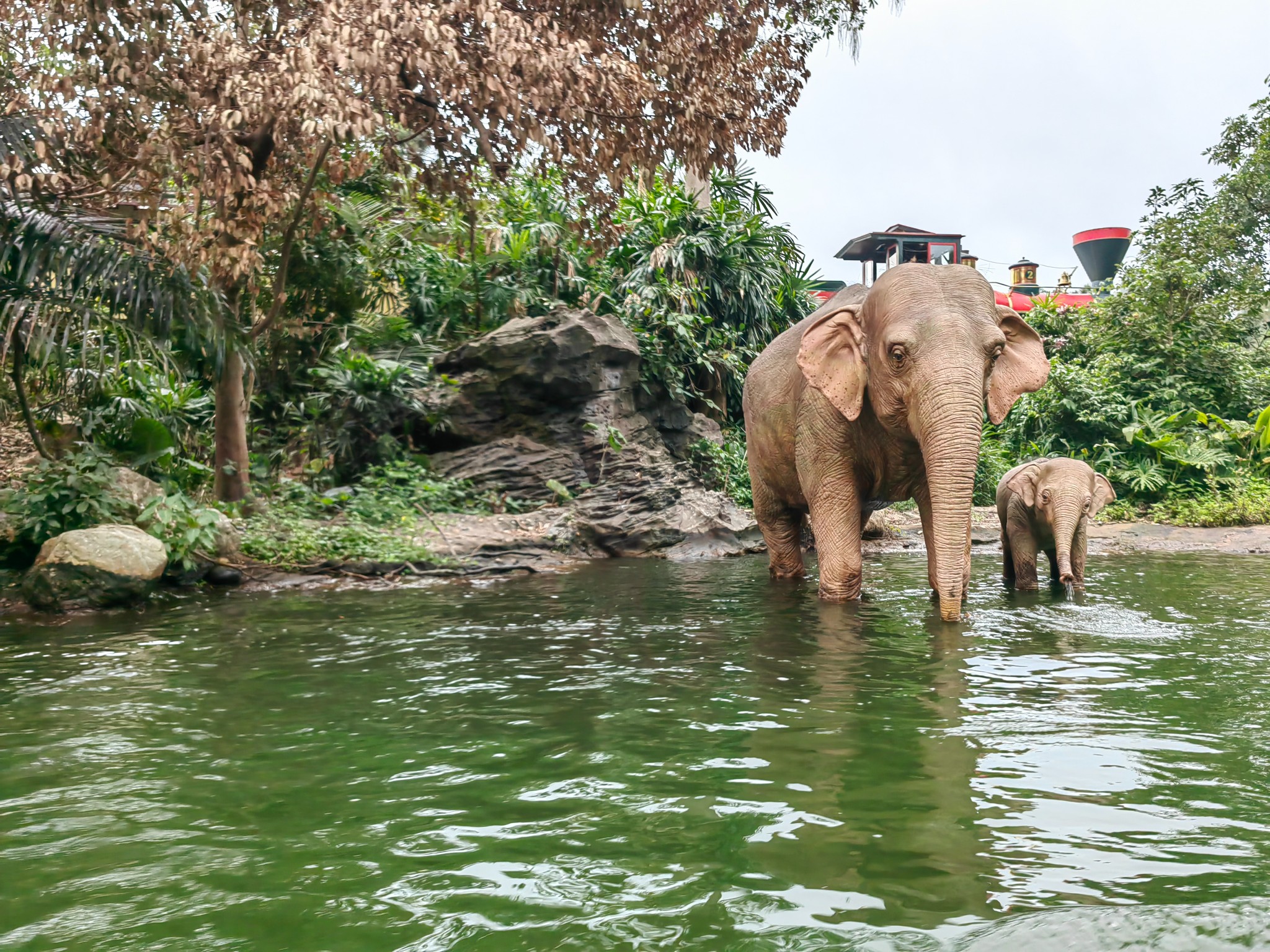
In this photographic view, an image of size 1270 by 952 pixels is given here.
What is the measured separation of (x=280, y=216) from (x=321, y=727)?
25.8 ft

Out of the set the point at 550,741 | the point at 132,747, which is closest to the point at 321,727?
the point at 132,747

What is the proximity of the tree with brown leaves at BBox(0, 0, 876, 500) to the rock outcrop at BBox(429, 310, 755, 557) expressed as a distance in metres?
3.01

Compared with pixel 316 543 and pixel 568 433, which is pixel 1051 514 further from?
pixel 568 433

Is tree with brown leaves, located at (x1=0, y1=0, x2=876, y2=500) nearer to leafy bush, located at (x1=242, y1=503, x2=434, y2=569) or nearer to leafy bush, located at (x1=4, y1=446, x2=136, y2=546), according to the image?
leafy bush, located at (x1=242, y1=503, x2=434, y2=569)

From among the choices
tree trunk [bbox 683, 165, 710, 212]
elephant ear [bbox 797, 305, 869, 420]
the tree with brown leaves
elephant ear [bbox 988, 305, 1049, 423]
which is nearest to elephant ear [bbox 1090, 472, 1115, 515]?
elephant ear [bbox 988, 305, 1049, 423]

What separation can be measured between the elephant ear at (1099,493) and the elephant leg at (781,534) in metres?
2.57

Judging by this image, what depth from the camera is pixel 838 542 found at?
7.37m

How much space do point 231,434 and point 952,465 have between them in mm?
7658

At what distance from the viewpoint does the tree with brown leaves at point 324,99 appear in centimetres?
790

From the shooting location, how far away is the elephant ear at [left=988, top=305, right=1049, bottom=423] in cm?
670

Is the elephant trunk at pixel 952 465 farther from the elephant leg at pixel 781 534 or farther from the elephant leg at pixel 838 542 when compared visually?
the elephant leg at pixel 781 534

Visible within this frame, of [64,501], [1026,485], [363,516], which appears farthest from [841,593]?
[64,501]

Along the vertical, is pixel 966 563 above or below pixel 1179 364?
A: below

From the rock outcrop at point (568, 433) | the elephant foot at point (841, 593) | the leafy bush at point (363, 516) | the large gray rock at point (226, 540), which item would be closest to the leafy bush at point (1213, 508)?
the rock outcrop at point (568, 433)
